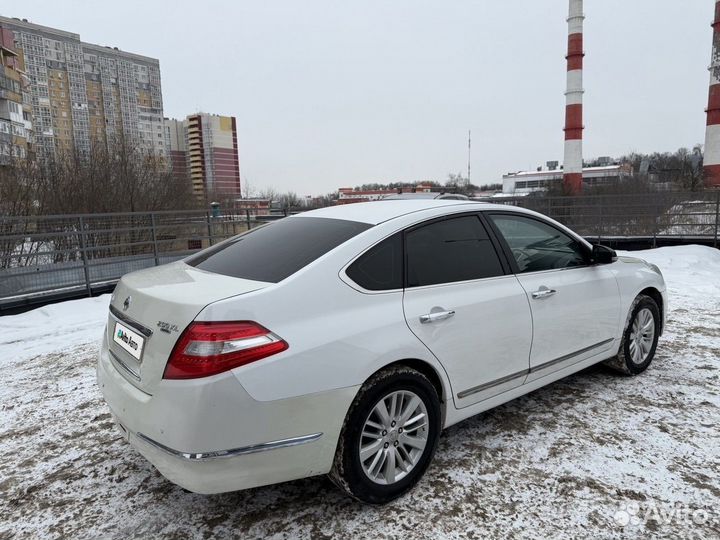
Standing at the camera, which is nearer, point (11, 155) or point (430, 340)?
point (430, 340)

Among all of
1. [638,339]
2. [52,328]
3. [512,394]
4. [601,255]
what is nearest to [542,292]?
[512,394]

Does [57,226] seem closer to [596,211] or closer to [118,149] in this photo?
[118,149]

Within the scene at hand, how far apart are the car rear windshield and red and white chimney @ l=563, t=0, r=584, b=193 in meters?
28.5

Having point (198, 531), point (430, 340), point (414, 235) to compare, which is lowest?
point (198, 531)

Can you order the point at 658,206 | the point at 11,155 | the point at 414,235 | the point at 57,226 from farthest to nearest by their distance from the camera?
the point at 658,206 → the point at 11,155 → the point at 57,226 → the point at 414,235

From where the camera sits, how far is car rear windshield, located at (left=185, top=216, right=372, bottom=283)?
2.41 metres

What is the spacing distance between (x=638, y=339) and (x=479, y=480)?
2.22m

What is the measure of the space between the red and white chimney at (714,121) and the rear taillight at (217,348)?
3195cm

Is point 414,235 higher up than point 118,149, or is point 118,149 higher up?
point 118,149

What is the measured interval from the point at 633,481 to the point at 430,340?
1342 millimetres

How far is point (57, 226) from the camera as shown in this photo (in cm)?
802

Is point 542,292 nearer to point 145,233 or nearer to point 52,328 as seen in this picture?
point 52,328

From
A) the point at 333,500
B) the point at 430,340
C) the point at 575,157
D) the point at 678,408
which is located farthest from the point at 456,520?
the point at 575,157

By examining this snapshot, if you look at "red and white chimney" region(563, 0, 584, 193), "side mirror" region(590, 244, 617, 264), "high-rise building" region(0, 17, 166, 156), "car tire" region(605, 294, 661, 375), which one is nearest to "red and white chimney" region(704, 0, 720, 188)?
"red and white chimney" region(563, 0, 584, 193)
